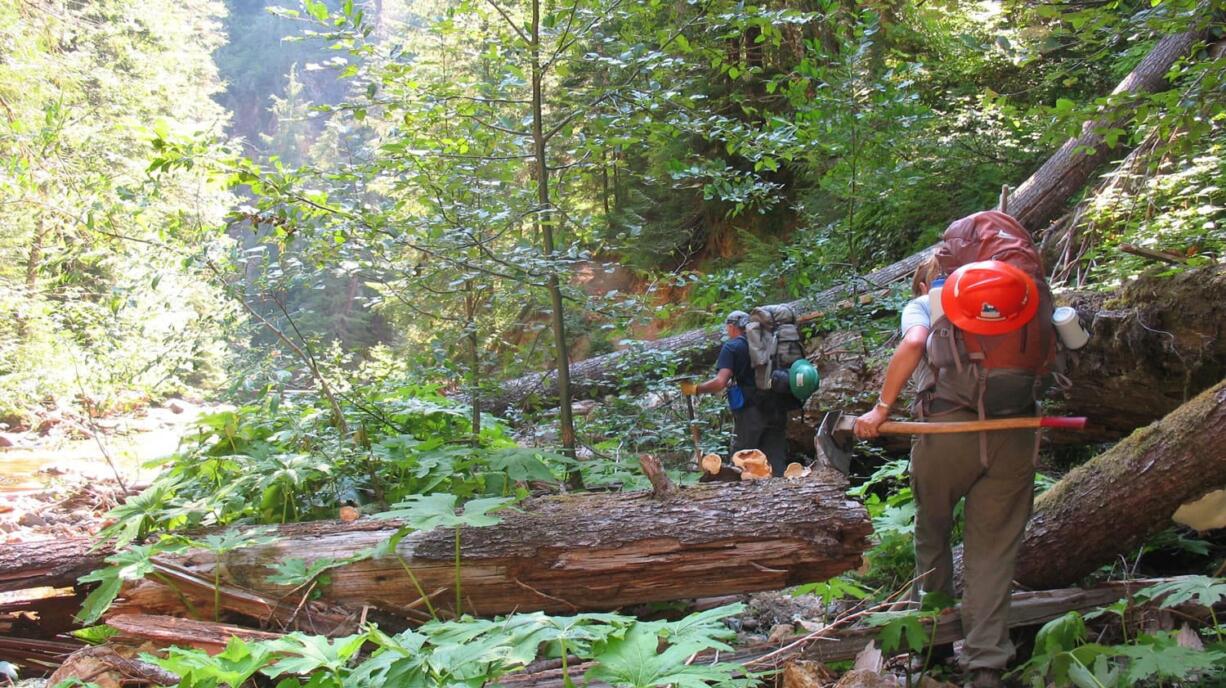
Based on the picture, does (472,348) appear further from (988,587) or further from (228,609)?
(988,587)

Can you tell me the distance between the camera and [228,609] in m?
3.96

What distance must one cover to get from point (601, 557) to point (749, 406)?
11.8 feet

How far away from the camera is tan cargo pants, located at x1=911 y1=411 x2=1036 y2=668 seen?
348 centimetres

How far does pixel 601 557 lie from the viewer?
3.81 metres

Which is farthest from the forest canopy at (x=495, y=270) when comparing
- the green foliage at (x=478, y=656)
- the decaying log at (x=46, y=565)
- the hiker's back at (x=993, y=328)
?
the hiker's back at (x=993, y=328)

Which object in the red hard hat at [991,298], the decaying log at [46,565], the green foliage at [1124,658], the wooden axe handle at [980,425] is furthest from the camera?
the decaying log at [46,565]

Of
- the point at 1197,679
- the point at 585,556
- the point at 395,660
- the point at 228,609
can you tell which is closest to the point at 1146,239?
the point at 1197,679

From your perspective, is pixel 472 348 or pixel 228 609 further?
pixel 472 348

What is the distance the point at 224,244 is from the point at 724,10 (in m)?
3.92

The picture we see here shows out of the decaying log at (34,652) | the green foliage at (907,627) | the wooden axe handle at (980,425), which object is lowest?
the green foliage at (907,627)

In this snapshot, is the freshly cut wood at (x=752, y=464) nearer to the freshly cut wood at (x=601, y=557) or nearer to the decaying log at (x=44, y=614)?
the freshly cut wood at (x=601, y=557)

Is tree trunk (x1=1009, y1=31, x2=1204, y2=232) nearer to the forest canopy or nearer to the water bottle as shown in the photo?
the forest canopy

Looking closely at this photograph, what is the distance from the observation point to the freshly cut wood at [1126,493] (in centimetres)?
348

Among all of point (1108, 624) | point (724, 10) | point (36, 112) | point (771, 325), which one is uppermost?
point (36, 112)
